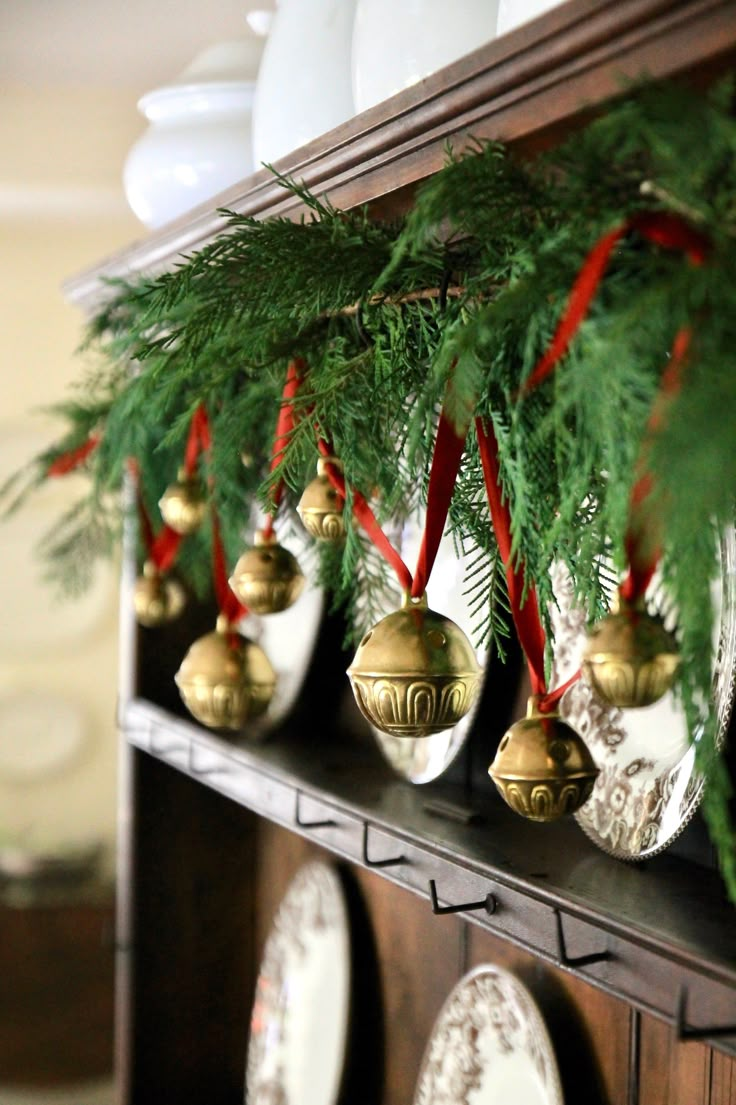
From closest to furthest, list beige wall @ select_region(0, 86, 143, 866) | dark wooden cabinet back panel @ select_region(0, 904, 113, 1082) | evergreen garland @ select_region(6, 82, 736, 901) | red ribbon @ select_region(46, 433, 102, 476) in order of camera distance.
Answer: evergreen garland @ select_region(6, 82, 736, 901)
red ribbon @ select_region(46, 433, 102, 476)
dark wooden cabinet back panel @ select_region(0, 904, 113, 1082)
beige wall @ select_region(0, 86, 143, 866)

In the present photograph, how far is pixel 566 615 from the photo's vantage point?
0.92m

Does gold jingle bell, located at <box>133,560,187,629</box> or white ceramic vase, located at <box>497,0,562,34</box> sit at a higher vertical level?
white ceramic vase, located at <box>497,0,562,34</box>

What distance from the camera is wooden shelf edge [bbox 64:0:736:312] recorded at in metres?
0.47

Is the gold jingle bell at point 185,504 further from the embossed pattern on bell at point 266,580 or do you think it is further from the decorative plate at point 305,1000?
the decorative plate at point 305,1000

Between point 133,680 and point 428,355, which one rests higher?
point 428,355

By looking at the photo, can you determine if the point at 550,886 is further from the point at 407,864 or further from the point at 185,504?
the point at 185,504

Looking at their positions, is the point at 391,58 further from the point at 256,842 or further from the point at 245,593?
the point at 256,842

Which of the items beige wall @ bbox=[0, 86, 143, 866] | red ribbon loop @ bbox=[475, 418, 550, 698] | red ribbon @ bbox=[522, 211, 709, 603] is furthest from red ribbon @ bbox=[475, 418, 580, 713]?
beige wall @ bbox=[0, 86, 143, 866]

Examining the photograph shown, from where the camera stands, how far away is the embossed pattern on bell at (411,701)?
583mm

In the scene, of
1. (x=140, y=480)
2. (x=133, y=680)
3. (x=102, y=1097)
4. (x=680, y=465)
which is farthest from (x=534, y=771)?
(x=102, y=1097)

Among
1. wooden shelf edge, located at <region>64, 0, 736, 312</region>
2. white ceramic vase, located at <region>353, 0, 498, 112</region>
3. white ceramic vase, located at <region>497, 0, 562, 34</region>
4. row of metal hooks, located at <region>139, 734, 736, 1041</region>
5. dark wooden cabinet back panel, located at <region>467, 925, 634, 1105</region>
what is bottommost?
dark wooden cabinet back panel, located at <region>467, 925, 634, 1105</region>

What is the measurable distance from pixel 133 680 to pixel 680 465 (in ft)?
3.82

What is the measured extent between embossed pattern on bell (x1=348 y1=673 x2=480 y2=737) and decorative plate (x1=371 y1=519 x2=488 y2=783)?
37 centimetres

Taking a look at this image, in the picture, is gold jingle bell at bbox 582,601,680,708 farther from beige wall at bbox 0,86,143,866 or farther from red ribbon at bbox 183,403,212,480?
beige wall at bbox 0,86,143,866
